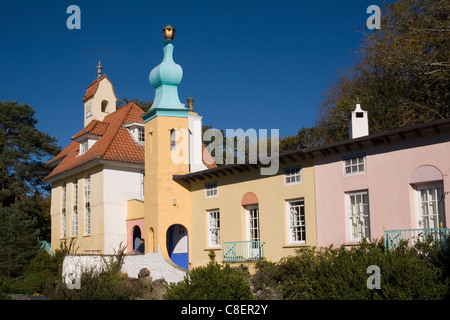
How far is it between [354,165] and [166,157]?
30.8ft

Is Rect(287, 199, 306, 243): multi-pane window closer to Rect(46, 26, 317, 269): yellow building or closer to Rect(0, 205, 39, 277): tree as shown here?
Rect(46, 26, 317, 269): yellow building

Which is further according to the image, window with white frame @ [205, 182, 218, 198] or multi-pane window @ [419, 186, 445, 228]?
window with white frame @ [205, 182, 218, 198]

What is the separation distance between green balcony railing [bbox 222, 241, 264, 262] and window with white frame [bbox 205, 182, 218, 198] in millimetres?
2233

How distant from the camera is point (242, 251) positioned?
21625 mm

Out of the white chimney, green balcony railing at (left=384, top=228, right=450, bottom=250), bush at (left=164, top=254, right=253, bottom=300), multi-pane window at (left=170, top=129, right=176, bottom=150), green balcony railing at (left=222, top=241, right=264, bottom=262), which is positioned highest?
multi-pane window at (left=170, top=129, right=176, bottom=150)

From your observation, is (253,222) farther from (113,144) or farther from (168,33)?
(113,144)

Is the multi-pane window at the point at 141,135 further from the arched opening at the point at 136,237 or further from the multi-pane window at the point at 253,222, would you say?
the multi-pane window at the point at 253,222

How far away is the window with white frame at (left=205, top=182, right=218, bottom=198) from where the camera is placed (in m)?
23.4

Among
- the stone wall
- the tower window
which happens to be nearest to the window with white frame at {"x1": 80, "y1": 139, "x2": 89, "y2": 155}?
the tower window

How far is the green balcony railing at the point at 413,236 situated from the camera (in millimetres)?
14414

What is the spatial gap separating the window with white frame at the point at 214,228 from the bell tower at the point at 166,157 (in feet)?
4.37

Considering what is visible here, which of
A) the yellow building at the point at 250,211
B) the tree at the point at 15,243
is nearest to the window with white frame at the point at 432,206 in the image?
the yellow building at the point at 250,211

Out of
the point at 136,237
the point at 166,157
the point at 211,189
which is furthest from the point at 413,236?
the point at 136,237

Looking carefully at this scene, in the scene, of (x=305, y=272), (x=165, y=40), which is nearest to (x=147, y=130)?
(x=165, y=40)
